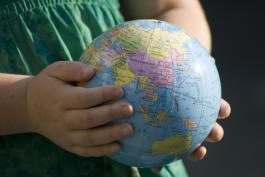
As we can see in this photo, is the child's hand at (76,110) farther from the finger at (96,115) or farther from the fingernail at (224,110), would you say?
the fingernail at (224,110)

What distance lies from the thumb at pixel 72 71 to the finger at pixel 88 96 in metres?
0.02

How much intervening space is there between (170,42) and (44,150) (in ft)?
1.24

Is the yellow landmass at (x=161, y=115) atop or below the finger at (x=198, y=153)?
atop

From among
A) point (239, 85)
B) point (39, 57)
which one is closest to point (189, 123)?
point (39, 57)

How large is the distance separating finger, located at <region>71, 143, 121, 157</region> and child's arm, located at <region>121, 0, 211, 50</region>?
0.50 metres

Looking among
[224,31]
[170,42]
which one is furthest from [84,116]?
[224,31]

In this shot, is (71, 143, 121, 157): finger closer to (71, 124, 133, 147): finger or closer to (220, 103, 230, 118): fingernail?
(71, 124, 133, 147): finger

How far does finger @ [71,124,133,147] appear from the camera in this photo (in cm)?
95

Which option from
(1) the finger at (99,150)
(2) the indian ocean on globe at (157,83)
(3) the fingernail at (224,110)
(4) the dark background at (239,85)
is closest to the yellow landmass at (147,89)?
(2) the indian ocean on globe at (157,83)

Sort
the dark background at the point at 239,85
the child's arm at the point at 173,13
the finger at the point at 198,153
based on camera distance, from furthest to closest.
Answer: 1. the dark background at the point at 239,85
2. the child's arm at the point at 173,13
3. the finger at the point at 198,153

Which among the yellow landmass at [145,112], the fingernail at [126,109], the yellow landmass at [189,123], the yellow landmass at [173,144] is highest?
the fingernail at [126,109]

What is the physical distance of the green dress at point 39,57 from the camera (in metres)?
1.20

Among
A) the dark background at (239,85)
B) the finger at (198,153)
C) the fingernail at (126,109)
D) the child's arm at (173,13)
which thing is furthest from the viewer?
the dark background at (239,85)

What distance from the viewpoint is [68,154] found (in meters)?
1.20
